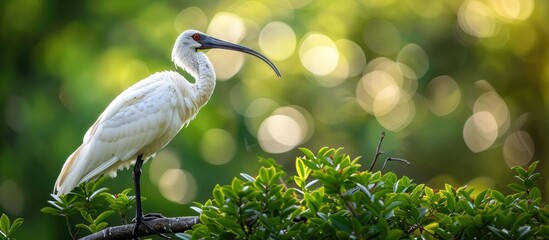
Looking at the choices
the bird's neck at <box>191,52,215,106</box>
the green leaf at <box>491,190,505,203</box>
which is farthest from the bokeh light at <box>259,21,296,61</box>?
the green leaf at <box>491,190,505,203</box>

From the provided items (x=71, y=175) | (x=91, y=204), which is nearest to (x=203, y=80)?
(x=71, y=175)

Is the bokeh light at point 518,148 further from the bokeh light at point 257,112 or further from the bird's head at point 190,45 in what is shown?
the bird's head at point 190,45

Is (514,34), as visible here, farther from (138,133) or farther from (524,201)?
(524,201)

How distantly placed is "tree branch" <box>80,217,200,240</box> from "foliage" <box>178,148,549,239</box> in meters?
0.51

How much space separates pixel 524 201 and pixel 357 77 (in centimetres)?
1138

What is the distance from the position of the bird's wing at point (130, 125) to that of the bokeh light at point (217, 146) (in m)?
6.20

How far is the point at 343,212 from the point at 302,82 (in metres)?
11.3

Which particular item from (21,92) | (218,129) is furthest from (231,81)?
(21,92)

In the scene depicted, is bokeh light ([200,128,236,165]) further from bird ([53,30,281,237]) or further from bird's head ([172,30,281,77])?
bird ([53,30,281,237])

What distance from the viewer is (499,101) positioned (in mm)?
15062

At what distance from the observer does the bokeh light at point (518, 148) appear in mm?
14099

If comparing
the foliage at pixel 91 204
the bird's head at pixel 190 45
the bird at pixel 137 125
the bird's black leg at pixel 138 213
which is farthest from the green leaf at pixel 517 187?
the bird's head at pixel 190 45

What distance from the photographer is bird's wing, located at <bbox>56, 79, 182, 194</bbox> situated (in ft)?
20.3

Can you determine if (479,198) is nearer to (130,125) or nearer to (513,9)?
(130,125)
